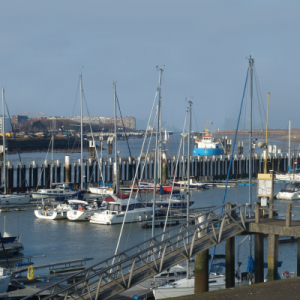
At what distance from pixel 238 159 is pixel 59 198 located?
92.9ft

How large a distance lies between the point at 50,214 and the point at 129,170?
20.9 meters

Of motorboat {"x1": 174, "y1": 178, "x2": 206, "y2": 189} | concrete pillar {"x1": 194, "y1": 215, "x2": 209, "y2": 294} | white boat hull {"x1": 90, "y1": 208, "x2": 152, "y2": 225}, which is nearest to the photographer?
concrete pillar {"x1": 194, "y1": 215, "x2": 209, "y2": 294}

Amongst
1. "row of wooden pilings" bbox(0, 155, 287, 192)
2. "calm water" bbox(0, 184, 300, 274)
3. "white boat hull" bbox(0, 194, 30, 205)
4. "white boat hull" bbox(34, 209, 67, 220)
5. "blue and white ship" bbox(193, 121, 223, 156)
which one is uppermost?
"blue and white ship" bbox(193, 121, 223, 156)

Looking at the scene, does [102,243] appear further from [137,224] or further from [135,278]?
[135,278]

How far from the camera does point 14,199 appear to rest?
39.4m

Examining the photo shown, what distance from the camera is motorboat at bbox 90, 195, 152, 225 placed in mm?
31891

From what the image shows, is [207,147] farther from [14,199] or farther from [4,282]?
[4,282]

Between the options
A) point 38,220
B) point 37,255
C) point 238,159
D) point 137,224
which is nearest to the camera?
point 37,255

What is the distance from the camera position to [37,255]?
79.4 feet

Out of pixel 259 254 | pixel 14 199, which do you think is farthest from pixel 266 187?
pixel 14 199

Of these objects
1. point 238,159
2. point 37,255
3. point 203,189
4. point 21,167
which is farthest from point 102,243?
point 238,159

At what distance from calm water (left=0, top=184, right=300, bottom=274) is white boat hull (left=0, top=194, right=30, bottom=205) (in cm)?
259

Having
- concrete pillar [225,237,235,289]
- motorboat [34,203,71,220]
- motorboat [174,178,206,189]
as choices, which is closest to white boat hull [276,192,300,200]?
motorboat [174,178,206,189]

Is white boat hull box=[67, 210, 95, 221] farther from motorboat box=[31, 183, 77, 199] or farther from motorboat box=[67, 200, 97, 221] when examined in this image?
motorboat box=[31, 183, 77, 199]
